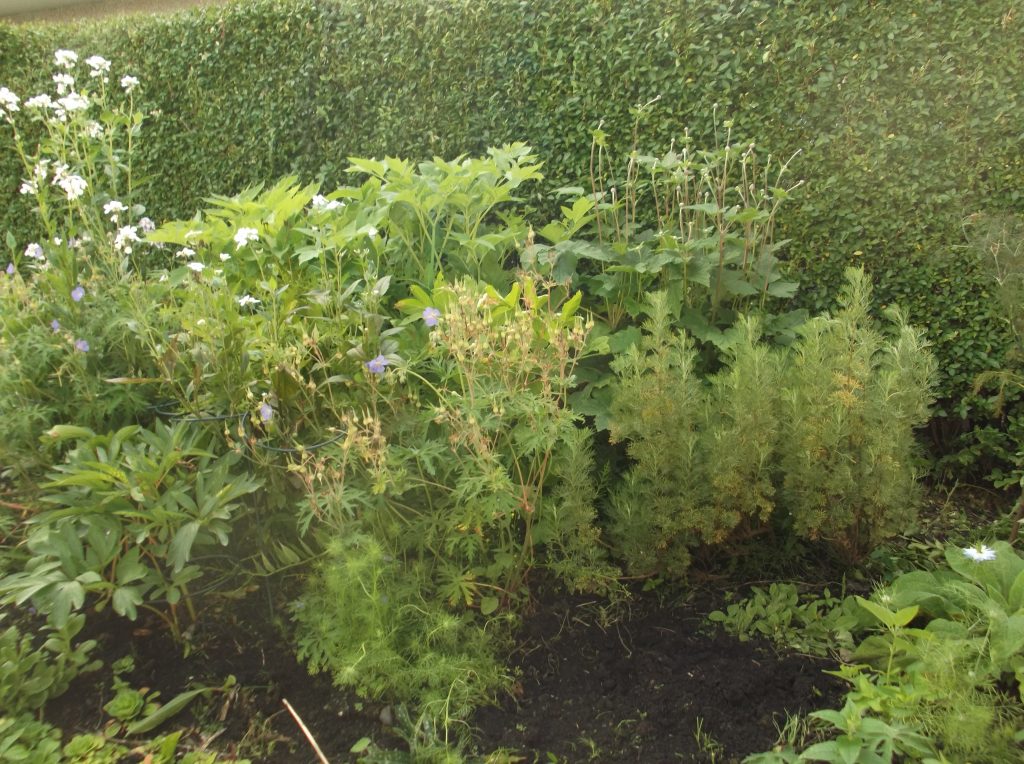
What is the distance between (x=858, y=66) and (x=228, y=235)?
2.80 m

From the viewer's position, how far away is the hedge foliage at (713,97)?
10.6 ft

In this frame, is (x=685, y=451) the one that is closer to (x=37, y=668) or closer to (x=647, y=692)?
(x=647, y=692)

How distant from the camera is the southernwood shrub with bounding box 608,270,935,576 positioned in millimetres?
2373

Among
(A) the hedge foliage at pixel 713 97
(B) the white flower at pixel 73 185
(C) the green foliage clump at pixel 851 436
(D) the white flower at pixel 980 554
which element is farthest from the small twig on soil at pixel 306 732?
(A) the hedge foliage at pixel 713 97

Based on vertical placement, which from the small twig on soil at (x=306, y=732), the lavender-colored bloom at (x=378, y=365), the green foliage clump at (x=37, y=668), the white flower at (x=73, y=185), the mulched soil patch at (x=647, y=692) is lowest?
the mulched soil patch at (x=647, y=692)

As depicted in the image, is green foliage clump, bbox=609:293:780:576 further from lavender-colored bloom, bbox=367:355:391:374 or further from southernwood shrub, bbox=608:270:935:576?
lavender-colored bloom, bbox=367:355:391:374

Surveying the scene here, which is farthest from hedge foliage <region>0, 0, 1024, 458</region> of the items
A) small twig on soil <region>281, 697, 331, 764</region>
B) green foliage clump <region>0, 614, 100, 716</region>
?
green foliage clump <region>0, 614, 100, 716</region>

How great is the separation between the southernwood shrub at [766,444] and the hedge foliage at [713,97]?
1.07m

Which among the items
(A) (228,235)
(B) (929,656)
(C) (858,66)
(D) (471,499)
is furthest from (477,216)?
(B) (929,656)

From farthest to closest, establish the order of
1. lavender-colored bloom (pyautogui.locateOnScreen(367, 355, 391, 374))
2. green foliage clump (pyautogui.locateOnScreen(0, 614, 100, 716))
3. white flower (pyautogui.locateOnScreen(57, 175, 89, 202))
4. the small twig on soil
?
white flower (pyautogui.locateOnScreen(57, 175, 89, 202)), lavender-colored bloom (pyautogui.locateOnScreen(367, 355, 391, 374)), green foliage clump (pyautogui.locateOnScreen(0, 614, 100, 716)), the small twig on soil

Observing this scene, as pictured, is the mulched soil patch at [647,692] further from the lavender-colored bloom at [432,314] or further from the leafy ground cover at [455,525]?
the lavender-colored bloom at [432,314]

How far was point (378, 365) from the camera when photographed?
2166 mm

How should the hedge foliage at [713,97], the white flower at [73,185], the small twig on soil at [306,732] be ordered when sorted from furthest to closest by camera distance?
1. the hedge foliage at [713,97]
2. the white flower at [73,185]
3. the small twig on soil at [306,732]

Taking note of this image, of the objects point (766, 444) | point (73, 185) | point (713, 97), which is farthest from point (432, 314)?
point (713, 97)
